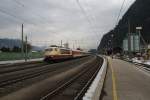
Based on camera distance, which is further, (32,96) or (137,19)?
(137,19)

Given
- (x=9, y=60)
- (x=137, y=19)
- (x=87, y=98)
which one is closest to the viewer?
(x=87, y=98)

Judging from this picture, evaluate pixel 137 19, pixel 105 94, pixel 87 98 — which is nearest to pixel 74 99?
pixel 87 98

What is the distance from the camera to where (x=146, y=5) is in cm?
15675

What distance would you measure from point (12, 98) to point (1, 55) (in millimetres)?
46228

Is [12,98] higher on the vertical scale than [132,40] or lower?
lower

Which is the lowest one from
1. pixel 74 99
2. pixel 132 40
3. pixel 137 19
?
pixel 74 99

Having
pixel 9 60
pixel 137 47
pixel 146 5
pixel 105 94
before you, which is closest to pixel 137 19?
pixel 146 5

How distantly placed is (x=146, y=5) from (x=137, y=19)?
8.07 meters

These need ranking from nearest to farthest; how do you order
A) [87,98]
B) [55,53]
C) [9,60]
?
[87,98] < [55,53] < [9,60]

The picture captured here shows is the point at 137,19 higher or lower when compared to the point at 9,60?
higher

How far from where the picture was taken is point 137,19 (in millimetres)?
154500

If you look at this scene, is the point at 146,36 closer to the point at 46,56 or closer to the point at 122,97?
the point at 46,56

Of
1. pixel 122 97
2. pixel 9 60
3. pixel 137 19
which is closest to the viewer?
pixel 122 97

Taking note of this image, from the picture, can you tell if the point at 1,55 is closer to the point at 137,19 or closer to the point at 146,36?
the point at 146,36
